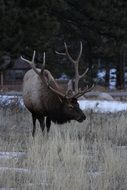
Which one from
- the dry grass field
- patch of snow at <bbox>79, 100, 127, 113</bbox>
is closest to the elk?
the dry grass field

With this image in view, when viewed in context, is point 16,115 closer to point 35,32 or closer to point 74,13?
point 35,32

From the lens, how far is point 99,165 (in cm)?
804

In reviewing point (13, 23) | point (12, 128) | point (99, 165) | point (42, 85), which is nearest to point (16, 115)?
point (12, 128)

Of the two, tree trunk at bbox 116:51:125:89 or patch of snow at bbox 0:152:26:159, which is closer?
patch of snow at bbox 0:152:26:159

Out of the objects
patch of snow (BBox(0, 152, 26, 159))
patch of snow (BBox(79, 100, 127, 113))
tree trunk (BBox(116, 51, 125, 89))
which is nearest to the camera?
patch of snow (BBox(0, 152, 26, 159))

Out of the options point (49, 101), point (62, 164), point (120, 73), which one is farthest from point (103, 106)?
point (120, 73)

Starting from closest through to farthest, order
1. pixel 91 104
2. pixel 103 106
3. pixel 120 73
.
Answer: pixel 91 104
pixel 103 106
pixel 120 73

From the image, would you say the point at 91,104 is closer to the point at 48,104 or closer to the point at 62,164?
the point at 48,104

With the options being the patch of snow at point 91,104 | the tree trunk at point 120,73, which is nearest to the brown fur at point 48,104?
the patch of snow at point 91,104

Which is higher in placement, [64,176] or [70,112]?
[64,176]

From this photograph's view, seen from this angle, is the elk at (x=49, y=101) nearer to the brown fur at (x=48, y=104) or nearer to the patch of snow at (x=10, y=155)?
the brown fur at (x=48, y=104)

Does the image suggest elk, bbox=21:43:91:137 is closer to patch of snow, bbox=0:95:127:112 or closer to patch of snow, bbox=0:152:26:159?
patch of snow, bbox=0:152:26:159

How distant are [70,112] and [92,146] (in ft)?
4.45

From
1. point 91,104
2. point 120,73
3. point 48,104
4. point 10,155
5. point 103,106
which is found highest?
point 10,155
